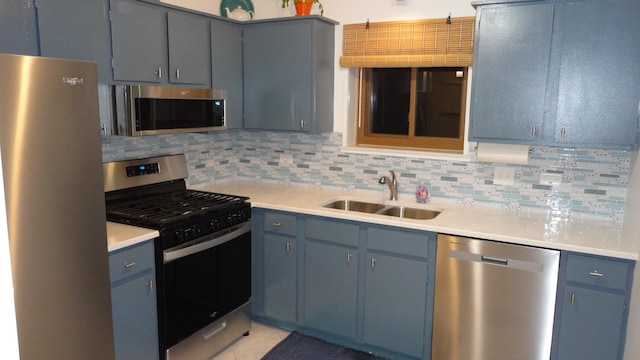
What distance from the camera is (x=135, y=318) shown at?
248 centimetres

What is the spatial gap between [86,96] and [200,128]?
1212mm

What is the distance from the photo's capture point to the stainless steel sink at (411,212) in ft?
10.6

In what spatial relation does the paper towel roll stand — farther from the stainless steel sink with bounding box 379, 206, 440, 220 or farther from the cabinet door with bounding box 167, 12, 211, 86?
the cabinet door with bounding box 167, 12, 211, 86

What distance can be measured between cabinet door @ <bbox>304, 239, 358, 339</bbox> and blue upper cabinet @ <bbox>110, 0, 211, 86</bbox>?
4.56 feet

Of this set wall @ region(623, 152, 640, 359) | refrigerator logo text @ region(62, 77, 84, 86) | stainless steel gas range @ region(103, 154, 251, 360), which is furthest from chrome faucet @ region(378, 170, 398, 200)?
refrigerator logo text @ region(62, 77, 84, 86)

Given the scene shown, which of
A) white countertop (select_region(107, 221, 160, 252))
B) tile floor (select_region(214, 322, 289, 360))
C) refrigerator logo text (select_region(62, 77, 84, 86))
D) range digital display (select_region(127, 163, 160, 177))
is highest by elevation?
refrigerator logo text (select_region(62, 77, 84, 86))

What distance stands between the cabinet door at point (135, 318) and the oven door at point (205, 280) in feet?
0.28

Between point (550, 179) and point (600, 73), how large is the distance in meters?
0.74

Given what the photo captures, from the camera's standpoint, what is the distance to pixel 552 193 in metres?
3.01

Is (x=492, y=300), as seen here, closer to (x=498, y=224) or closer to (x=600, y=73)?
(x=498, y=224)

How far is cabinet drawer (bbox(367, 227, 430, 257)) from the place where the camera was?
9.14ft

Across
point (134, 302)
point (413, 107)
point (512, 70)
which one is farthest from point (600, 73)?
point (134, 302)

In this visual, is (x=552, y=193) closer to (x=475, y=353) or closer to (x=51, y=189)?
(x=475, y=353)

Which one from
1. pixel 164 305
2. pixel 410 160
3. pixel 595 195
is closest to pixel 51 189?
pixel 164 305
